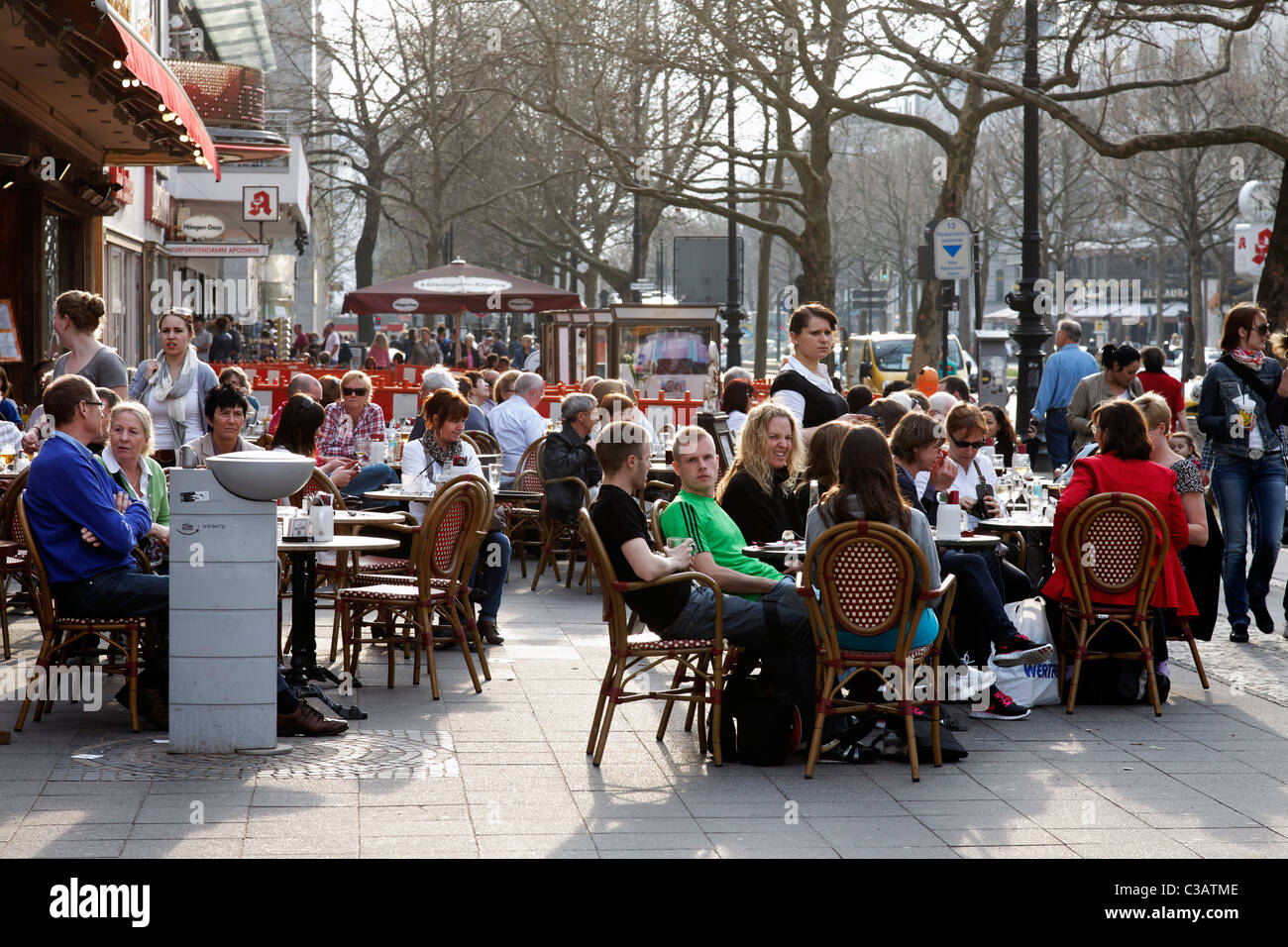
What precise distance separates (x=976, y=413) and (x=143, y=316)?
68.9 feet

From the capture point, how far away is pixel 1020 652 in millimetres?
8195

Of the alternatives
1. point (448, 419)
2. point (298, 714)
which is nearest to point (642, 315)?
point (448, 419)

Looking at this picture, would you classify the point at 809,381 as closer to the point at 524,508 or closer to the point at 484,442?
the point at 524,508

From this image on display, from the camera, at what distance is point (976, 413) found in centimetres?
934

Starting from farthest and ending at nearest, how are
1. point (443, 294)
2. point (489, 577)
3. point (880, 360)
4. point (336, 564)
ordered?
point (880, 360), point (443, 294), point (489, 577), point (336, 564)

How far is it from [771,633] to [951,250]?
12.0 metres

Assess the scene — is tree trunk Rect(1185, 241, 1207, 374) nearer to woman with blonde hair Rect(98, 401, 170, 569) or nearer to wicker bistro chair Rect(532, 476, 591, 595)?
wicker bistro chair Rect(532, 476, 591, 595)

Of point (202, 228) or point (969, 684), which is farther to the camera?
point (202, 228)

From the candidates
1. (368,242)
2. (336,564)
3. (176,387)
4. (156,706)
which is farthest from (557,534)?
(368,242)

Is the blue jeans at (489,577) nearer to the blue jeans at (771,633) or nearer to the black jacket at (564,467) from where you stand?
the black jacket at (564,467)

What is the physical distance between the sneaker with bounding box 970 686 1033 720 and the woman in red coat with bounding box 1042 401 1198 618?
0.64m

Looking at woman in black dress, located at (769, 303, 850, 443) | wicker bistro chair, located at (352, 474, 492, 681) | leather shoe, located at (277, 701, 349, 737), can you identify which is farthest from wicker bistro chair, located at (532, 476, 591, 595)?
leather shoe, located at (277, 701, 349, 737)

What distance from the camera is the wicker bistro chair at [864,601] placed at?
21.9 ft
